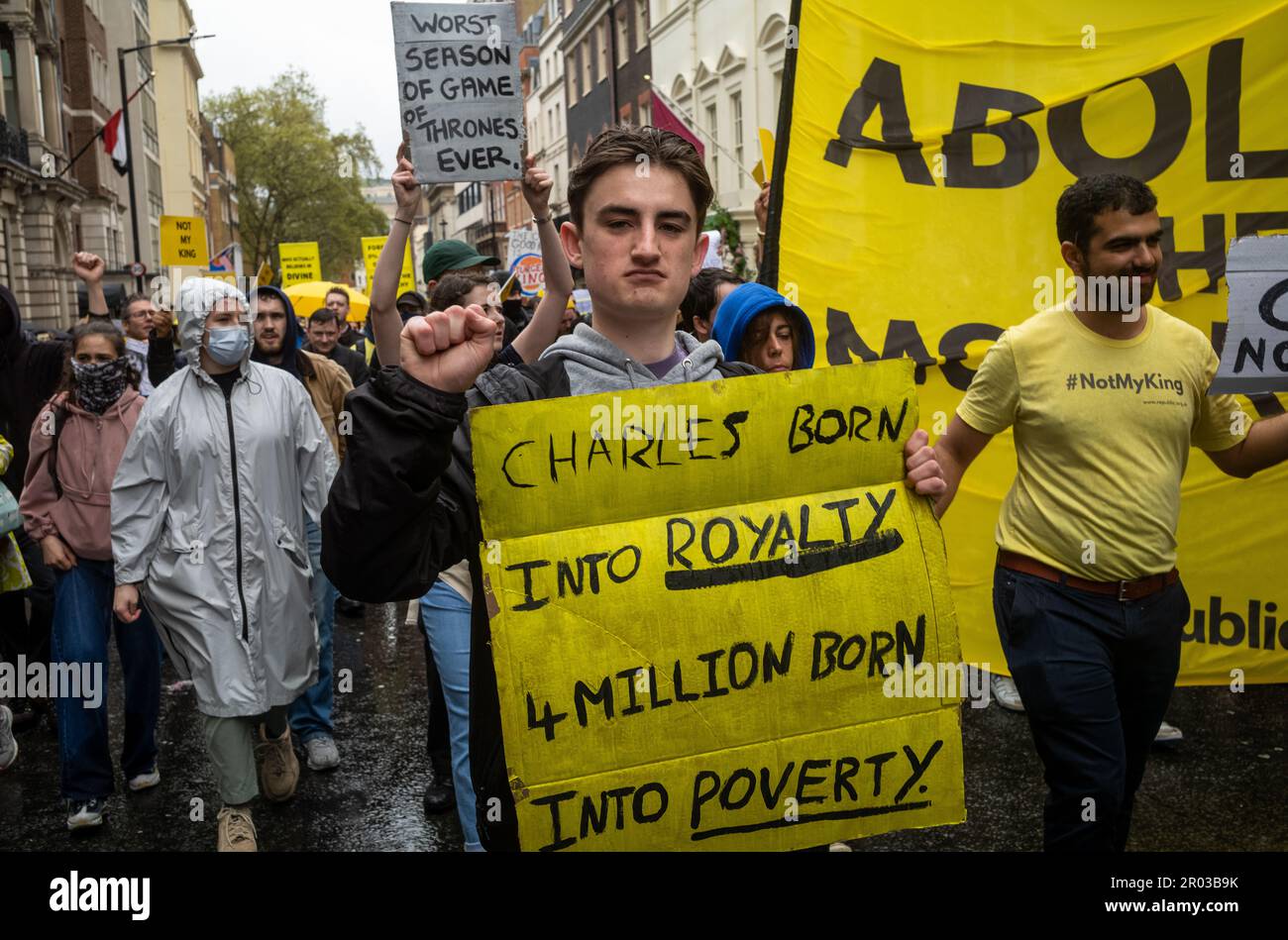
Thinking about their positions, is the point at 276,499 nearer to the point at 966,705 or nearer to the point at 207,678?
the point at 207,678

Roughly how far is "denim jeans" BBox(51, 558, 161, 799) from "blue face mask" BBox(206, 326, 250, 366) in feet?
3.78

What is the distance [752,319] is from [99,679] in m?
2.97

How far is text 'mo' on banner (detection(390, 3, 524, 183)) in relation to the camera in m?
4.96

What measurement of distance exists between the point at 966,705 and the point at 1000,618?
2631 mm

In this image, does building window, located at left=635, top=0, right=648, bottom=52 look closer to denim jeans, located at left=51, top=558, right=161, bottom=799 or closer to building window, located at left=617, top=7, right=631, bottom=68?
building window, located at left=617, top=7, right=631, bottom=68

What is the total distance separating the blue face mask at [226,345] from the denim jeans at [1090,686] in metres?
2.88

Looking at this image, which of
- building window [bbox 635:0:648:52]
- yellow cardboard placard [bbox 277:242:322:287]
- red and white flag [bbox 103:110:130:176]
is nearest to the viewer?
yellow cardboard placard [bbox 277:242:322:287]

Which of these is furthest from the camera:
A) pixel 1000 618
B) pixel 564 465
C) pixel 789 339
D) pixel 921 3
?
pixel 921 3

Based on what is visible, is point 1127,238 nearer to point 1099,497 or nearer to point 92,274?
point 1099,497

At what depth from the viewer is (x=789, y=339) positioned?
160 inches

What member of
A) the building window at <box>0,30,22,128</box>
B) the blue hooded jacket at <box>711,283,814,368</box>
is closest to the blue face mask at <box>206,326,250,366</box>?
the blue hooded jacket at <box>711,283,814,368</box>

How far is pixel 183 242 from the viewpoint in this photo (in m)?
17.1

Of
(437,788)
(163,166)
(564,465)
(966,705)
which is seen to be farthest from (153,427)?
(163,166)
